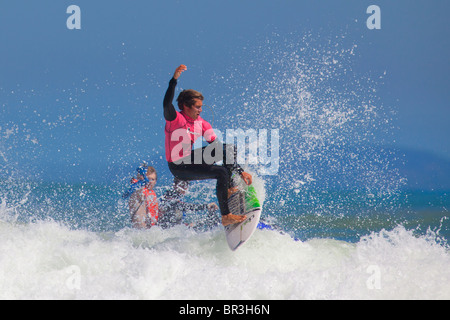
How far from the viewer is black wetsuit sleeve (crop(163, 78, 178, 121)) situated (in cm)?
541

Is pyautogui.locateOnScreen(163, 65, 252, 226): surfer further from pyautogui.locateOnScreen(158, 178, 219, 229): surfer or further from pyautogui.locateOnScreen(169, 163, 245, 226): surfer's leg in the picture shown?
pyautogui.locateOnScreen(158, 178, 219, 229): surfer

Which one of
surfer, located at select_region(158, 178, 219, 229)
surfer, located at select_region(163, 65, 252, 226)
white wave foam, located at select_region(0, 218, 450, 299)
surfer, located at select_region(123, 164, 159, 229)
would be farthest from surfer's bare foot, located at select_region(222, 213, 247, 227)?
surfer, located at select_region(123, 164, 159, 229)

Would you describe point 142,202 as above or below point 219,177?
below

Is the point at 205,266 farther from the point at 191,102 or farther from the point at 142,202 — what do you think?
the point at 142,202

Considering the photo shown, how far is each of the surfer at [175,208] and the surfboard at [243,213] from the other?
1.22m

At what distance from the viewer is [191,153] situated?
5926 millimetres

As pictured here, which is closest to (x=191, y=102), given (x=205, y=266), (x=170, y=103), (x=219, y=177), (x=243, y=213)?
(x=170, y=103)

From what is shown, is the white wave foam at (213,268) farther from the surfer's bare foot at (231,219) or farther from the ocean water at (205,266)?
the surfer's bare foot at (231,219)

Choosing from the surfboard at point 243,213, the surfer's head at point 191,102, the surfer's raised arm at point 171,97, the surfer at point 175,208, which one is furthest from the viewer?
the surfer at point 175,208

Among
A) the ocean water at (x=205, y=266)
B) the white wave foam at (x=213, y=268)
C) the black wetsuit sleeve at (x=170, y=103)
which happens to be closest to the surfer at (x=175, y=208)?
the ocean water at (x=205, y=266)

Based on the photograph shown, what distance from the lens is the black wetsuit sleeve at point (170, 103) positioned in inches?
213

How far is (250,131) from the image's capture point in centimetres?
696

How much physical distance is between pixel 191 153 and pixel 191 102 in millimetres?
669
